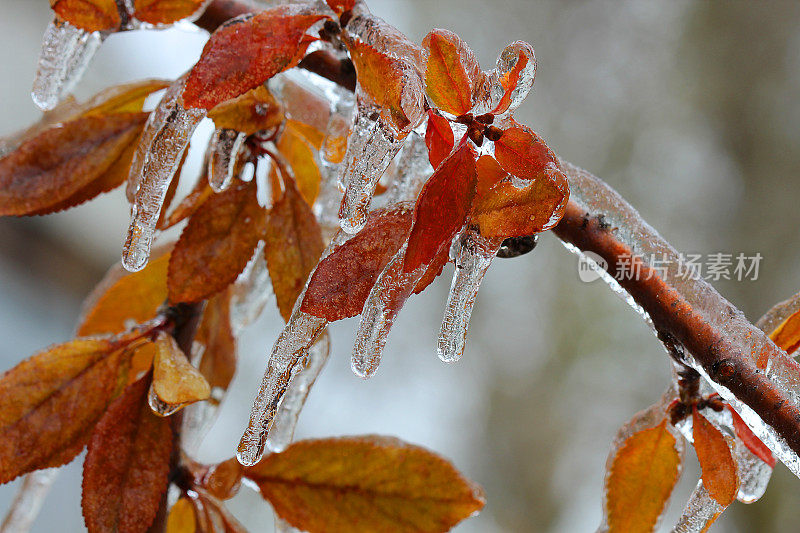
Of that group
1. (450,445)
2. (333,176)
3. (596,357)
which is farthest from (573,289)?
(333,176)

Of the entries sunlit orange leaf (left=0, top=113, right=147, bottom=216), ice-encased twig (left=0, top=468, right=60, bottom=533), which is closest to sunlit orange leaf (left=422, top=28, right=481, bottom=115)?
sunlit orange leaf (left=0, top=113, right=147, bottom=216)

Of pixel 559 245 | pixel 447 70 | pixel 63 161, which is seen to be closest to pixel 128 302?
pixel 63 161

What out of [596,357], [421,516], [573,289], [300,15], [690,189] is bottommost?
[421,516]

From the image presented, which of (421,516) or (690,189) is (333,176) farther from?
(690,189)

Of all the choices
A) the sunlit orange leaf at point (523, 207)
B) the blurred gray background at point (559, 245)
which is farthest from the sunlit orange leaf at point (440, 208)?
the blurred gray background at point (559, 245)

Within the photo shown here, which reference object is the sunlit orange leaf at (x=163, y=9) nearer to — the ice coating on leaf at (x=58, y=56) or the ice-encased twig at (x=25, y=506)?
the ice coating on leaf at (x=58, y=56)

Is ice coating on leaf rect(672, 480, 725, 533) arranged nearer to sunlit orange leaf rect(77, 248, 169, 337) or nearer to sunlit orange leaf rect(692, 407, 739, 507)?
sunlit orange leaf rect(692, 407, 739, 507)

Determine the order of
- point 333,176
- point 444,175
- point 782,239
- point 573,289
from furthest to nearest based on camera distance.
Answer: point 573,289 → point 782,239 → point 333,176 → point 444,175

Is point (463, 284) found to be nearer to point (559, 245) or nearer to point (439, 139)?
point (439, 139)
